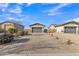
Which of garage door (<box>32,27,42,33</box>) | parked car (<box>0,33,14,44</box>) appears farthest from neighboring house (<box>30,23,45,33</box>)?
parked car (<box>0,33,14,44</box>)

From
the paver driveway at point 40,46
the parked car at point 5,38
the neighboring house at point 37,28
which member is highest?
the neighboring house at point 37,28

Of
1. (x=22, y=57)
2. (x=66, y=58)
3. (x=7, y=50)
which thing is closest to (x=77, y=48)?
(x=66, y=58)

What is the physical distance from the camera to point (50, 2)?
8.54 feet

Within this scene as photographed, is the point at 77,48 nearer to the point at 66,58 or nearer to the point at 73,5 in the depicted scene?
the point at 66,58

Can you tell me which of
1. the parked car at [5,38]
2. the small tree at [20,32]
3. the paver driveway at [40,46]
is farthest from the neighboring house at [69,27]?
the parked car at [5,38]

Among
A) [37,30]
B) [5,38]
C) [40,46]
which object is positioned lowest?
[40,46]

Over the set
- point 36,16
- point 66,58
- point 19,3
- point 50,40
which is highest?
point 19,3

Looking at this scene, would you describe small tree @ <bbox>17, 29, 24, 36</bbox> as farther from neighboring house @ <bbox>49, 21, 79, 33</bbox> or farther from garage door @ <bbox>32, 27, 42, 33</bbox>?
neighboring house @ <bbox>49, 21, 79, 33</bbox>

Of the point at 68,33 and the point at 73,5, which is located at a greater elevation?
the point at 73,5

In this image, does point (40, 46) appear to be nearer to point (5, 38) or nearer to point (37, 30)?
point (37, 30)

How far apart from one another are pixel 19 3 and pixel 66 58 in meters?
0.95

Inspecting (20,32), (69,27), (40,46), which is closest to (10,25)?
(20,32)

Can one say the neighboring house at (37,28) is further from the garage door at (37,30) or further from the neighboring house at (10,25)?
the neighboring house at (10,25)

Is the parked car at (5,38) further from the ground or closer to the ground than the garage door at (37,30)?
closer to the ground
